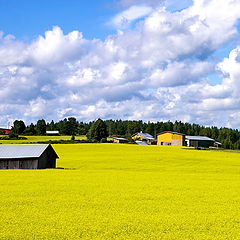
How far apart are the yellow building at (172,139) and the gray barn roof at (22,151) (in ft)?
271

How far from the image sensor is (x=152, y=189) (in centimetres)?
2780

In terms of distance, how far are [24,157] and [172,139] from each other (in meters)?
88.6

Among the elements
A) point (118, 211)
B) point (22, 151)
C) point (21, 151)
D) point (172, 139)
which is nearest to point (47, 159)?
point (22, 151)

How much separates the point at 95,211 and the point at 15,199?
678 cm

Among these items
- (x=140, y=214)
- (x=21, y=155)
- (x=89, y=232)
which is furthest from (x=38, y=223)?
(x=21, y=155)

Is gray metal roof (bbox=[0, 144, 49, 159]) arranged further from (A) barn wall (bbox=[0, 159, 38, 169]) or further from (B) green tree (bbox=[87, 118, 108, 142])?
(B) green tree (bbox=[87, 118, 108, 142])

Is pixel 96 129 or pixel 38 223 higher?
pixel 96 129

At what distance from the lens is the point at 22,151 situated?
174 ft

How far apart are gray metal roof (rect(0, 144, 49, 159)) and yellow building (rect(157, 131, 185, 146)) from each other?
8246 centimetres

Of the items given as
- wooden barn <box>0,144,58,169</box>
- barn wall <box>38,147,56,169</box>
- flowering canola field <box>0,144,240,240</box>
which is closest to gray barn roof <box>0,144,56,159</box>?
wooden barn <box>0,144,58,169</box>

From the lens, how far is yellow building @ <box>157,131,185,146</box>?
130 meters

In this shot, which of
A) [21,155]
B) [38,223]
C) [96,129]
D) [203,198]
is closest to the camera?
[38,223]

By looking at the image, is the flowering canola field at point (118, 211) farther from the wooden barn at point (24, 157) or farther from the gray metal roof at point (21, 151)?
the gray metal roof at point (21, 151)

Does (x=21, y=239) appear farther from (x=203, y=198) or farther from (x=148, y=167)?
(x=148, y=167)
